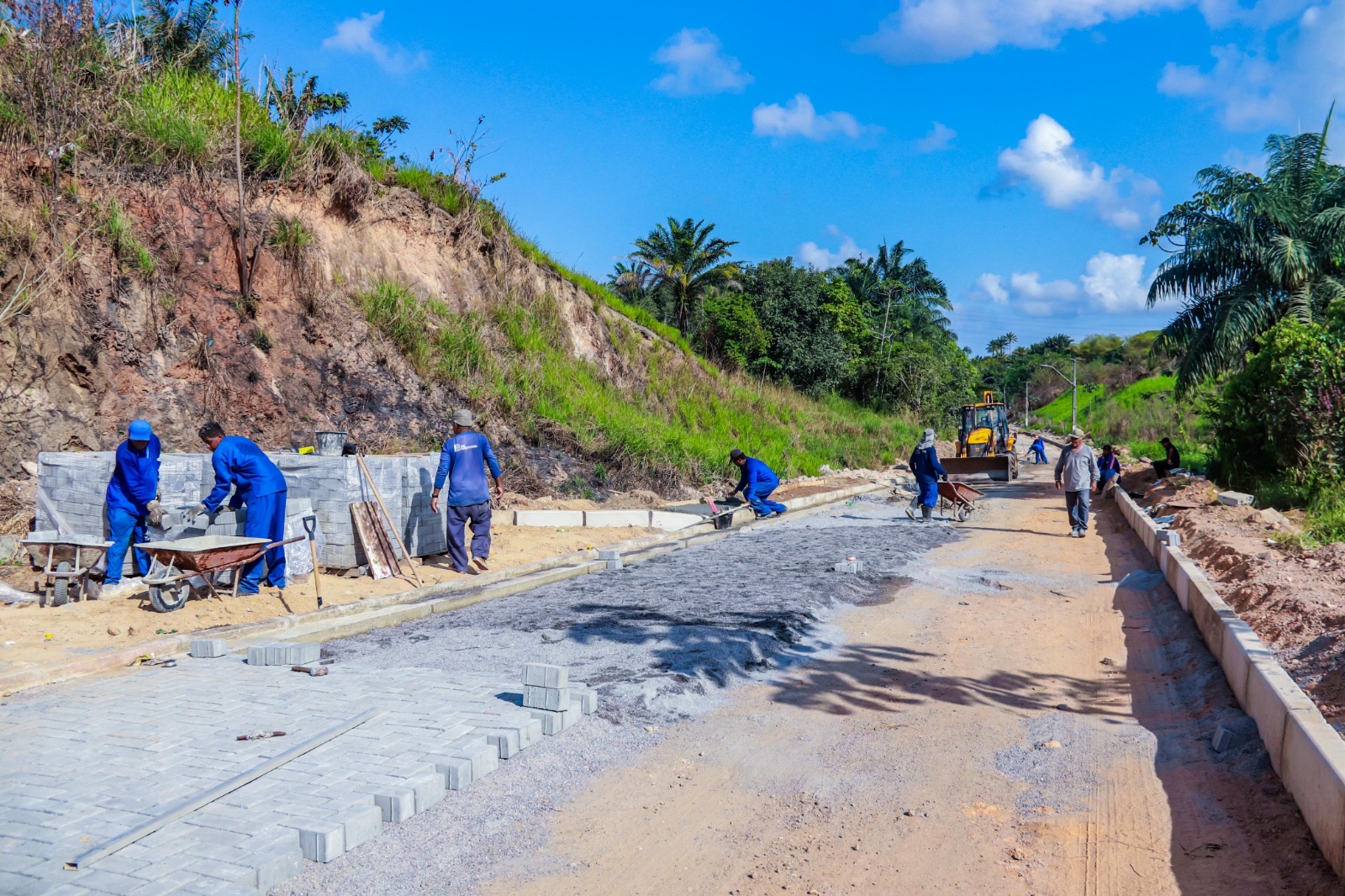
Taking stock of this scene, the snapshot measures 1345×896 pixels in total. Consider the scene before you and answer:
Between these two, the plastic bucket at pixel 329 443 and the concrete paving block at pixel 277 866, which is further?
the plastic bucket at pixel 329 443

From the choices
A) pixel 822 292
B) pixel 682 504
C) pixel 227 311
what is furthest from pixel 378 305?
pixel 822 292

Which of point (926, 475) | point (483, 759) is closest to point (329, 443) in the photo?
point (483, 759)

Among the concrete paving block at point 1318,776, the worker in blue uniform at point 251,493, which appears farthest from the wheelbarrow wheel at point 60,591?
the concrete paving block at point 1318,776

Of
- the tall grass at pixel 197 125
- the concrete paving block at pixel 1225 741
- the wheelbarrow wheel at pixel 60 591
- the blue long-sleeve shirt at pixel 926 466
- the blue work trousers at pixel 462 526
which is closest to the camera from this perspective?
the concrete paving block at pixel 1225 741

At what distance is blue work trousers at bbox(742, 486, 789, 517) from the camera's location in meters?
16.3

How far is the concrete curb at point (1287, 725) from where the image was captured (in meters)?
3.61

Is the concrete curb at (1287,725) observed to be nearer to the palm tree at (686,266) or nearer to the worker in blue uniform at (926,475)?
the worker in blue uniform at (926,475)

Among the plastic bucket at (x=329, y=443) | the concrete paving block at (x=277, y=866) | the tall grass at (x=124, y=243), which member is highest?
the tall grass at (x=124, y=243)

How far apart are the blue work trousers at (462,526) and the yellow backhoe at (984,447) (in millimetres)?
19023

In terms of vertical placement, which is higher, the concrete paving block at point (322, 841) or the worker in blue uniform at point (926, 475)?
the worker in blue uniform at point (926, 475)

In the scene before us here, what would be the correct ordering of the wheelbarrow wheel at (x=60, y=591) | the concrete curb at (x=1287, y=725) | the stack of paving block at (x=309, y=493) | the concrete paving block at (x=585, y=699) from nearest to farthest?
the concrete curb at (x=1287, y=725), the concrete paving block at (x=585, y=699), the wheelbarrow wheel at (x=60, y=591), the stack of paving block at (x=309, y=493)

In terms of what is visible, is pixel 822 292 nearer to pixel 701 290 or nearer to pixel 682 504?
pixel 701 290

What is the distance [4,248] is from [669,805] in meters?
12.3

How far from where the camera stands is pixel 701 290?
43500 millimetres
